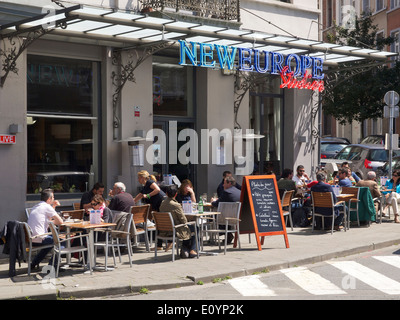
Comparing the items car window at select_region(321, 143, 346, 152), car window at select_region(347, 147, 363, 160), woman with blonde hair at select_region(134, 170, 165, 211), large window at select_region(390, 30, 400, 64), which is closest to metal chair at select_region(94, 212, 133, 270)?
woman with blonde hair at select_region(134, 170, 165, 211)

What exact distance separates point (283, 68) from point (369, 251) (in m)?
5.40

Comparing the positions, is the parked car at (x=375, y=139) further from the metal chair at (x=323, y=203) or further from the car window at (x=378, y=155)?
the metal chair at (x=323, y=203)

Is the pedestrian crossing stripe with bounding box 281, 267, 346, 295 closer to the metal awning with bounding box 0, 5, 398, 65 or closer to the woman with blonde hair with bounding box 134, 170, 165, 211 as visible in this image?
the woman with blonde hair with bounding box 134, 170, 165, 211

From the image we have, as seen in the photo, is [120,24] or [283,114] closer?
[120,24]

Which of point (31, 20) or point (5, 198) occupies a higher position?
point (31, 20)

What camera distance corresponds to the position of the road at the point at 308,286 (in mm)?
9258

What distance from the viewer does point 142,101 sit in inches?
644

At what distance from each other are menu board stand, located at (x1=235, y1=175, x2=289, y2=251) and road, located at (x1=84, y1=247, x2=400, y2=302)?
5.44 feet

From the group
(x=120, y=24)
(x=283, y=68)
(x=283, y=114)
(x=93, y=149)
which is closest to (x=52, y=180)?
(x=93, y=149)

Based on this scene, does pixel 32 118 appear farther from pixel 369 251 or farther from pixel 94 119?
pixel 369 251

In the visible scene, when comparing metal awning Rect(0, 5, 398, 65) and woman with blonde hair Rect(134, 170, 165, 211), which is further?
woman with blonde hair Rect(134, 170, 165, 211)

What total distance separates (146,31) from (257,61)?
302 centimetres

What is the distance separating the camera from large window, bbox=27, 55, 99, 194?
14.6 meters

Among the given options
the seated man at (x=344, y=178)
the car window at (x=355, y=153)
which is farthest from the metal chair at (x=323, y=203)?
the car window at (x=355, y=153)
